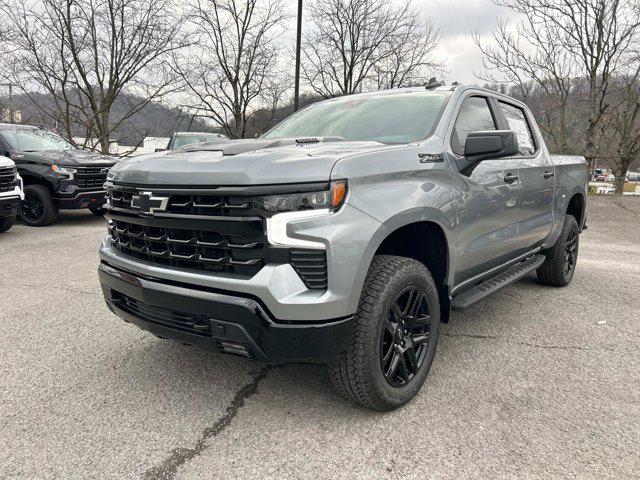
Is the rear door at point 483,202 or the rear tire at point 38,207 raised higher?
the rear door at point 483,202

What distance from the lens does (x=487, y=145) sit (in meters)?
2.71

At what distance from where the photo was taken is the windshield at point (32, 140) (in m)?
8.80

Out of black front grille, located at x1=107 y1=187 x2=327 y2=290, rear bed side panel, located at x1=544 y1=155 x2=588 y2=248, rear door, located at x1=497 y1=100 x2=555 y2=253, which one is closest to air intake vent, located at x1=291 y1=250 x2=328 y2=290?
black front grille, located at x1=107 y1=187 x2=327 y2=290

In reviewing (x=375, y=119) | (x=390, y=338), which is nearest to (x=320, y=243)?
(x=390, y=338)

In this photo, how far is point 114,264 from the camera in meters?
2.52

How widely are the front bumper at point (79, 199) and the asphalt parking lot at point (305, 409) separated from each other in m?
5.00

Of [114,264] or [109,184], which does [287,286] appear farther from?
[109,184]

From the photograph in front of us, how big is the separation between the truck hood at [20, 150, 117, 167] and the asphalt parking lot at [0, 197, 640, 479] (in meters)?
5.29

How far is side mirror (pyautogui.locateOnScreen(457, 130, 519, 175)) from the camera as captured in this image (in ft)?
8.84

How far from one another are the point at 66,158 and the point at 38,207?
1061 millimetres

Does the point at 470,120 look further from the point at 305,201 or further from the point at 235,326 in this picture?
the point at 235,326

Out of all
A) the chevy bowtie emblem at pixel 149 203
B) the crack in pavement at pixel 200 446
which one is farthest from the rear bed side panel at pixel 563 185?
the chevy bowtie emblem at pixel 149 203

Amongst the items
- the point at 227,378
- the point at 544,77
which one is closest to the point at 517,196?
the point at 227,378

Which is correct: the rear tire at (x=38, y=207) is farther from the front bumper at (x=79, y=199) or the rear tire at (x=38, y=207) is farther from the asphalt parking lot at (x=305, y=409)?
the asphalt parking lot at (x=305, y=409)
